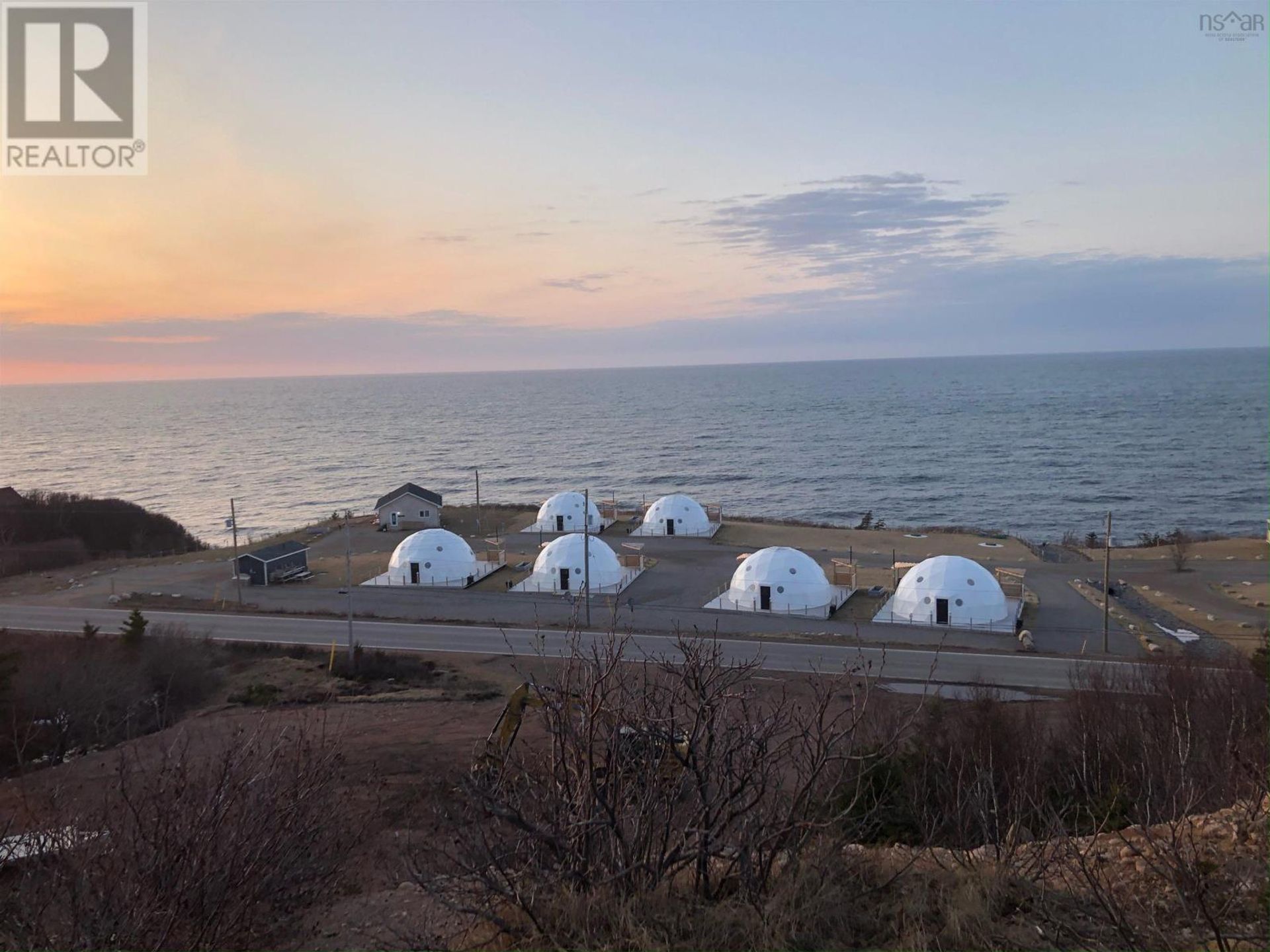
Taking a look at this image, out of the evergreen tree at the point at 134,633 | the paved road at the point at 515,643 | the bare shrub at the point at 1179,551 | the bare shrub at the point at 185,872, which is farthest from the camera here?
the bare shrub at the point at 1179,551

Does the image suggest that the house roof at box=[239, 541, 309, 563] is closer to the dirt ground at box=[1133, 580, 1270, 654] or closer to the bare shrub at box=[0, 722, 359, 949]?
the bare shrub at box=[0, 722, 359, 949]

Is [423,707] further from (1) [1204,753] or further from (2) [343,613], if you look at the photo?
(1) [1204,753]

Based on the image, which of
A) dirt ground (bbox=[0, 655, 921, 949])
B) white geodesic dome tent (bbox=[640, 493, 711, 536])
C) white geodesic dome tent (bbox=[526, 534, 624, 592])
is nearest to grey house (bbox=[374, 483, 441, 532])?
white geodesic dome tent (bbox=[640, 493, 711, 536])

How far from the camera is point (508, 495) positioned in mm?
86938

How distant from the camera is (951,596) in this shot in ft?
106

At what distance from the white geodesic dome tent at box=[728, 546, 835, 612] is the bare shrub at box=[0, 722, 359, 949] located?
27.4m

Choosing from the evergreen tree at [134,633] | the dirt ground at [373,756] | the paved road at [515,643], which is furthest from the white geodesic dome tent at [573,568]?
the evergreen tree at [134,633]

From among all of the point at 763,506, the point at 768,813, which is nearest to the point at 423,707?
the point at 768,813

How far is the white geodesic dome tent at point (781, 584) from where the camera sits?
113 ft

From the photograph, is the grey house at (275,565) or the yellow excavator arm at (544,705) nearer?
the yellow excavator arm at (544,705)

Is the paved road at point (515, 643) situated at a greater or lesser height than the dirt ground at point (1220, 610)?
lesser

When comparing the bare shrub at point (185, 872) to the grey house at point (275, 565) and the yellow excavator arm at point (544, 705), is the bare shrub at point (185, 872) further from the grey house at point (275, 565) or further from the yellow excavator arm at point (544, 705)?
the grey house at point (275, 565)

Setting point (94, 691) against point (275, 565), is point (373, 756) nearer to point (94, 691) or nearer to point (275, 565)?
point (94, 691)

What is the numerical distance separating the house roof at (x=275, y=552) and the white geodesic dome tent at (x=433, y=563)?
17.4 feet
